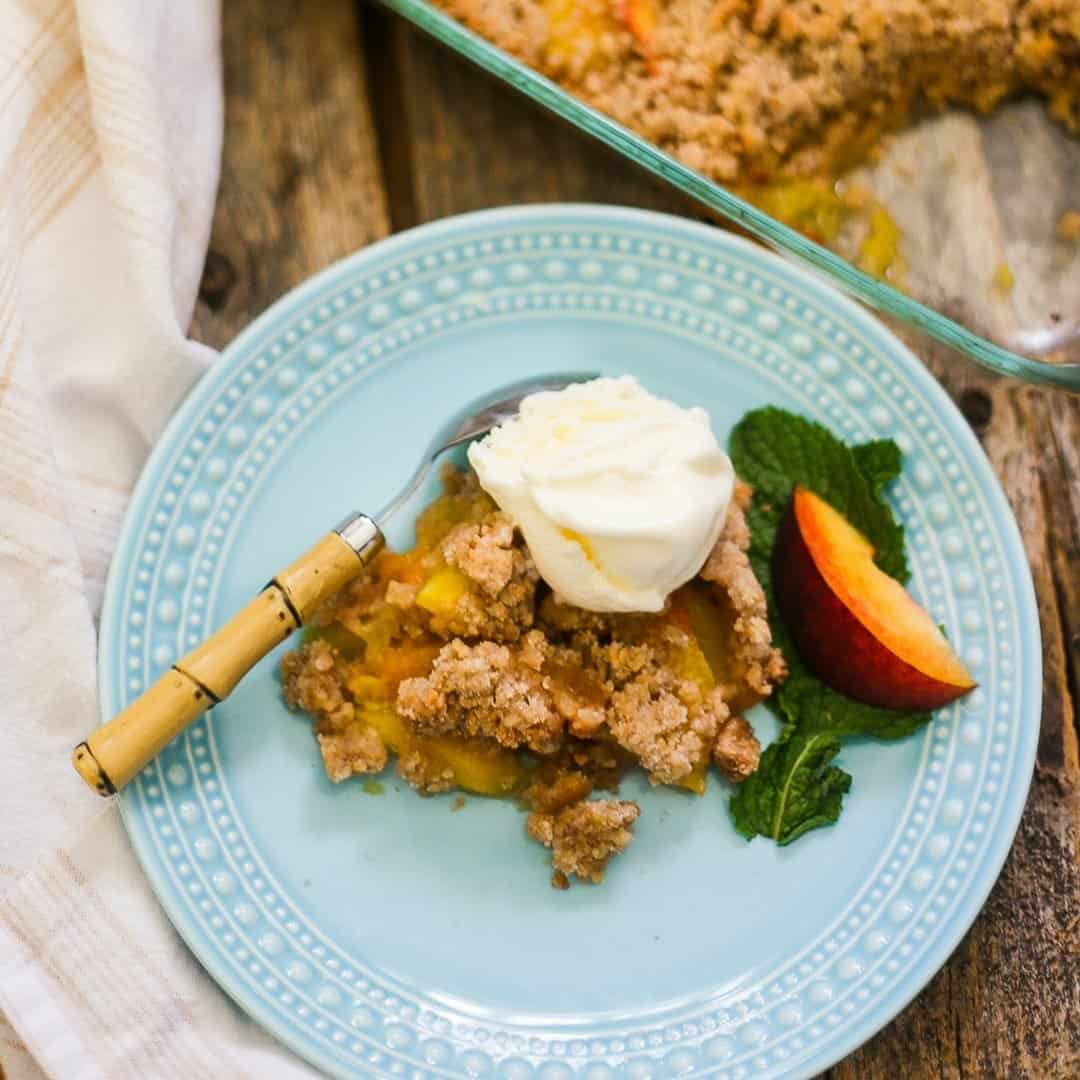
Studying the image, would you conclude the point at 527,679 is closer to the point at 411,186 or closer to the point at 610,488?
the point at 610,488

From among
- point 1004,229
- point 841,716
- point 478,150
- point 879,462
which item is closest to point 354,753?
point 841,716

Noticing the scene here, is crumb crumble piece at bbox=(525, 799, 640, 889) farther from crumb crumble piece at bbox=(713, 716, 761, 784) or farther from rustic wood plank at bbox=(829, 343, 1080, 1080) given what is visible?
rustic wood plank at bbox=(829, 343, 1080, 1080)

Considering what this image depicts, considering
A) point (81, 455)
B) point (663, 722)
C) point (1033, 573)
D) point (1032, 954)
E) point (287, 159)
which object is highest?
point (287, 159)

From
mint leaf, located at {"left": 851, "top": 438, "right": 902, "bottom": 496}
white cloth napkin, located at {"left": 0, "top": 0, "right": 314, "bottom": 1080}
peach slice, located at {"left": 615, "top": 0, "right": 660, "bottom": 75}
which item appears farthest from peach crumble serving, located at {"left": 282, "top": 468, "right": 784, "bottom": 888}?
peach slice, located at {"left": 615, "top": 0, "right": 660, "bottom": 75}

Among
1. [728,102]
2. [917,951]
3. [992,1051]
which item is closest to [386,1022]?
[917,951]

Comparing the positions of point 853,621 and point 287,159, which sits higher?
point 287,159

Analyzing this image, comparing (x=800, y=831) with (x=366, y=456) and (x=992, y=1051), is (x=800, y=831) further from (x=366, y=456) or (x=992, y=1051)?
(x=366, y=456)

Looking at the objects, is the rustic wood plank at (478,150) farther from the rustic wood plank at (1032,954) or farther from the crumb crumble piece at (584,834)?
the crumb crumble piece at (584,834)
